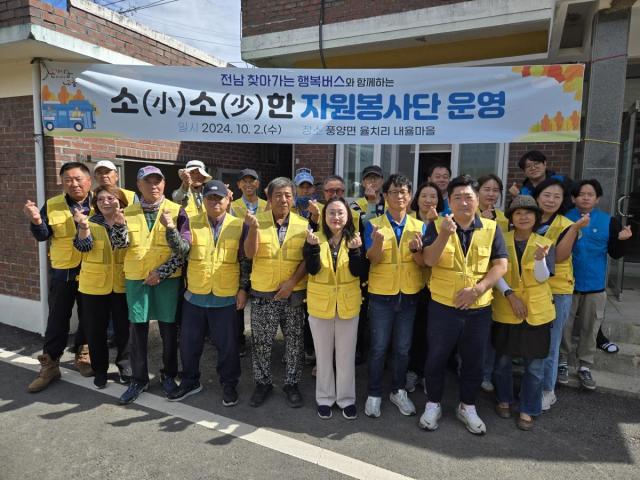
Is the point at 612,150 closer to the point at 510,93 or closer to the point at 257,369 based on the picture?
the point at 510,93

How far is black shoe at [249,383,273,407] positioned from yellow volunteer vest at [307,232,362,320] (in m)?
0.87

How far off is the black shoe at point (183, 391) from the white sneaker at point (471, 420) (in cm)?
215

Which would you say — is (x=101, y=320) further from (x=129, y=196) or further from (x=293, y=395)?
(x=293, y=395)

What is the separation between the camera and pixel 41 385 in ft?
12.3

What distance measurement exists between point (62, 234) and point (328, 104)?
8.63 feet

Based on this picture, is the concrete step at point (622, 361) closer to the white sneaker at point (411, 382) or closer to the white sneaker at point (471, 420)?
the white sneaker at point (471, 420)

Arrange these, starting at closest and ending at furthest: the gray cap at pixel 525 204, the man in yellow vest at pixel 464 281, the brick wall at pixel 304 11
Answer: the man in yellow vest at pixel 464 281, the gray cap at pixel 525 204, the brick wall at pixel 304 11

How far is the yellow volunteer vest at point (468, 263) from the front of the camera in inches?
116

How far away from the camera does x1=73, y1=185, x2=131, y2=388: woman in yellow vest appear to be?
134 inches

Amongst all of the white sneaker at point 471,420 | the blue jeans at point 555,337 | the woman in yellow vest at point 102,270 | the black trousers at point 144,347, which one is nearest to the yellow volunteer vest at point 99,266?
the woman in yellow vest at point 102,270

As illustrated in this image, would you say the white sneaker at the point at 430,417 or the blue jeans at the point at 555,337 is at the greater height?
the blue jeans at the point at 555,337

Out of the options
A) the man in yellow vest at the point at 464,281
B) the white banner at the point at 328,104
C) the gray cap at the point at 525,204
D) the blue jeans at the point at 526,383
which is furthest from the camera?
the white banner at the point at 328,104

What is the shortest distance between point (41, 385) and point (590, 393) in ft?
15.5

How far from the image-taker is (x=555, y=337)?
10.8 ft
